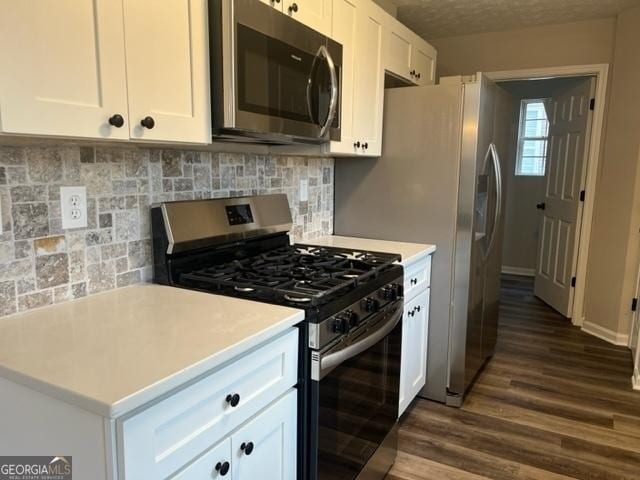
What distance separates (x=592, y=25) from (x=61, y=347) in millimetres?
4053

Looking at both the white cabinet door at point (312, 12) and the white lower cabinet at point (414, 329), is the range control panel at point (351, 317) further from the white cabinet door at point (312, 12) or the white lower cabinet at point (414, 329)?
the white cabinet door at point (312, 12)

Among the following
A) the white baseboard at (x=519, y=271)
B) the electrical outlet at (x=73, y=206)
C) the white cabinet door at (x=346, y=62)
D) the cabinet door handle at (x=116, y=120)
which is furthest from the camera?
the white baseboard at (x=519, y=271)

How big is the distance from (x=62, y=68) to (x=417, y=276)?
5.86ft

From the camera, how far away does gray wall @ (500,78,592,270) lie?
537 centimetres

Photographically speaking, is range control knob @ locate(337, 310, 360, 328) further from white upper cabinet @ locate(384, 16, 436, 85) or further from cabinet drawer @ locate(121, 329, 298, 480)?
white upper cabinet @ locate(384, 16, 436, 85)

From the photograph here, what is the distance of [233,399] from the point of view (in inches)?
43.4

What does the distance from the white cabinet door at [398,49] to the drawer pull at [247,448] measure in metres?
2.02

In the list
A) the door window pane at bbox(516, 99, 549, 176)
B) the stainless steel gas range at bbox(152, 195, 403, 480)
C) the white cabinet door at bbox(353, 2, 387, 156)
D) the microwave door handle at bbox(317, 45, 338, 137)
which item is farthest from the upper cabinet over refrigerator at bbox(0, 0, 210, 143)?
the door window pane at bbox(516, 99, 549, 176)

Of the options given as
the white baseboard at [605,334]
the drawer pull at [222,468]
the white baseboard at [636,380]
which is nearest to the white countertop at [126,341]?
the drawer pull at [222,468]

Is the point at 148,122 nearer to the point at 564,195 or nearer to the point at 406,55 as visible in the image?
the point at 406,55

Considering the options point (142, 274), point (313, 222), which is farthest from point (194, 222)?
point (313, 222)

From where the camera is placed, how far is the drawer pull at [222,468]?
3.56 ft

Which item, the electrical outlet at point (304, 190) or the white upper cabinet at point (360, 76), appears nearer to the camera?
the white upper cabinet at point (360, 76)

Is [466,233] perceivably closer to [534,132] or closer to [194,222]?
[194,222]
